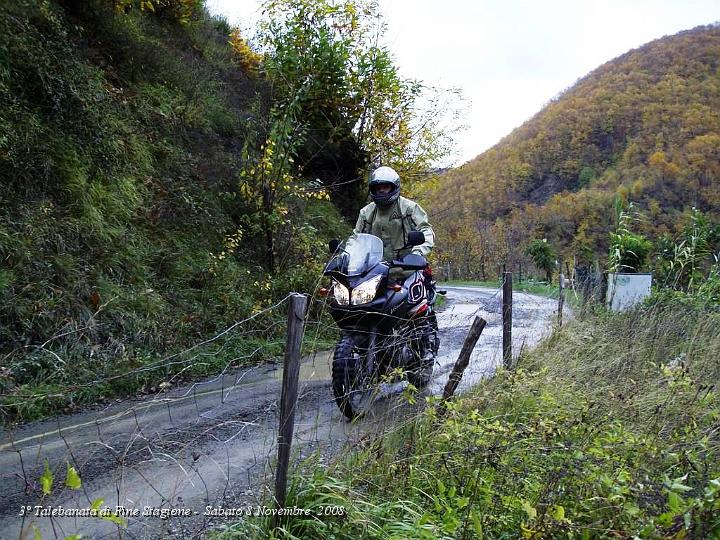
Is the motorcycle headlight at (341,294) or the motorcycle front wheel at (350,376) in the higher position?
the motorcycle headlight at (341,294)

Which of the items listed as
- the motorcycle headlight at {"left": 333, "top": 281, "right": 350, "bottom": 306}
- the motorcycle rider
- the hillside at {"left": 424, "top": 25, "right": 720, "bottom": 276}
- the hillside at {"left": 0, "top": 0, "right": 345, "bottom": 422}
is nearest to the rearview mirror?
the motorcycle rider

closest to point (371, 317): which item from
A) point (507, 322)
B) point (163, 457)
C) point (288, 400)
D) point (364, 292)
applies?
point (364, 292)

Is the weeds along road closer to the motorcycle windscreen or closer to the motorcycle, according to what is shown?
the motorcycle

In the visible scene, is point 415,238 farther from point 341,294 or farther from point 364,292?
point 341,294

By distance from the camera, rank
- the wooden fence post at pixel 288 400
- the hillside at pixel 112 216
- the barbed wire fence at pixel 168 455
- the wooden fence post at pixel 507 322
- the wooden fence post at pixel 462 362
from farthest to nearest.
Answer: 1. the hillside at pixel 112 216
2. the wooden fence post at pixel 507 322
3. the wooden fence post at pixel 462 362
4. the barbed wire fence at pixel 168 455
5. the wooden fence post at pixel 288 400

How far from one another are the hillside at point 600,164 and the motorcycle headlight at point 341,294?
3899 centimetres

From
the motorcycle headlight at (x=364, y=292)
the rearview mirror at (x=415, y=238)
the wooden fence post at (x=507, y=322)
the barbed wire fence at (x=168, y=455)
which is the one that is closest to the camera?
the barbed wire fence at (x=168, y=455)

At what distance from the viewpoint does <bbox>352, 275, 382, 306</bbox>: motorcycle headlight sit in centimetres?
454

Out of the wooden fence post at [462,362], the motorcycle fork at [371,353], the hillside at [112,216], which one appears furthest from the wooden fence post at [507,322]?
the hillside at [112,216]

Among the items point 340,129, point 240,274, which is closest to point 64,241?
point 240,274

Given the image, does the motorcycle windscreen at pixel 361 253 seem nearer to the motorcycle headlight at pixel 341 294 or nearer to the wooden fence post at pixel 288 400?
the motorcycle headlight at pixel 341 294

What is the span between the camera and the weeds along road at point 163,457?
291 centimetres

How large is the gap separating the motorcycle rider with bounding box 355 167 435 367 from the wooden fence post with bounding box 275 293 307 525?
10.2 feet

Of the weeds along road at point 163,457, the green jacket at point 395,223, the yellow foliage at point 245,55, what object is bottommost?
the weeds along road at point 163,457
